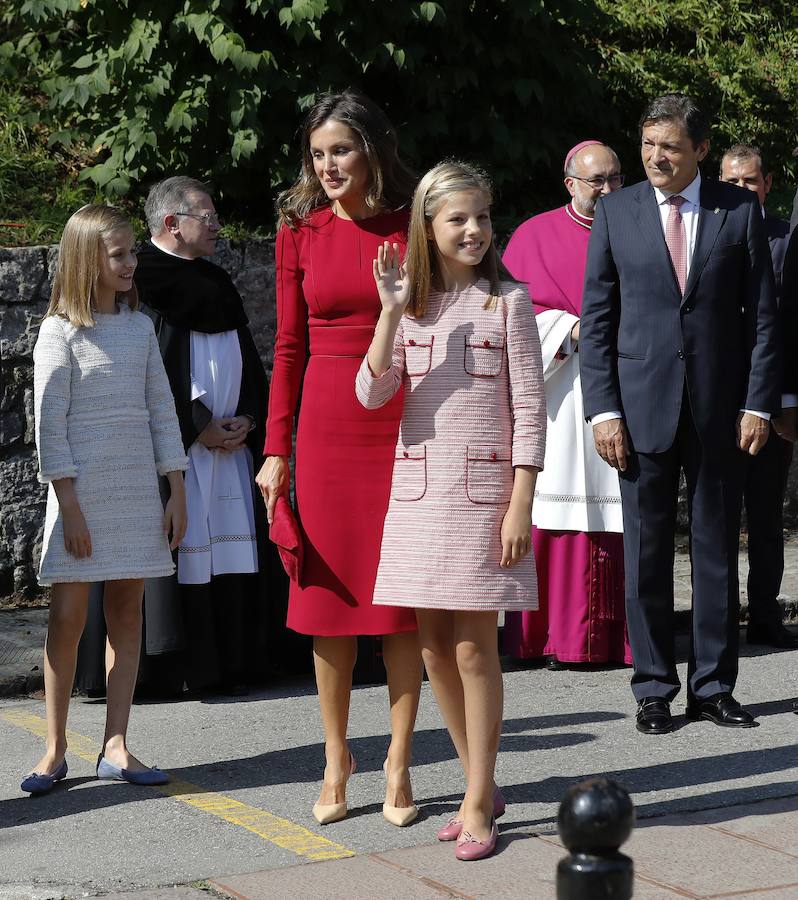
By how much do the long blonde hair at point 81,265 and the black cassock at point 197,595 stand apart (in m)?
1.25

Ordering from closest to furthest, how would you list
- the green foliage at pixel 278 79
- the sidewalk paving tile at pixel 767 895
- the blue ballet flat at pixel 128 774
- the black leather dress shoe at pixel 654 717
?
1. the sidewalk paving tile at pixel 767 895
2. the blue ballet flat at pixel 128 774
3. the black leather dress shoe at pixel 654 717
4. the green foliage at pixel 278 79

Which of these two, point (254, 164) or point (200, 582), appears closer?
point (200, 582)

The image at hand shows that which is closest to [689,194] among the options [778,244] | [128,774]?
[778,244]

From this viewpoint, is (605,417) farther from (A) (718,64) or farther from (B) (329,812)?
(A) (718,64)

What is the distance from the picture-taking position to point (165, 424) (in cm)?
507

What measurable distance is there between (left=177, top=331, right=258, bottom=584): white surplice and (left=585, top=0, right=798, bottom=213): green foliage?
14.4ft

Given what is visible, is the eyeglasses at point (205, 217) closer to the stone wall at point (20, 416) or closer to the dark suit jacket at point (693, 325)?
the dark suit jacket at point (693, 325)

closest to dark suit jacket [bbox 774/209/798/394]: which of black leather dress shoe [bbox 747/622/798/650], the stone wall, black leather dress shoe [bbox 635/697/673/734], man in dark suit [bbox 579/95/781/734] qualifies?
man in dark suit [bbox 579/95/781/734]

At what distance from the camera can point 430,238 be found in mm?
4312

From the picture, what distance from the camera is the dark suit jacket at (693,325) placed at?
5457 mm

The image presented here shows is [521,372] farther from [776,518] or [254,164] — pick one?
[254,164]

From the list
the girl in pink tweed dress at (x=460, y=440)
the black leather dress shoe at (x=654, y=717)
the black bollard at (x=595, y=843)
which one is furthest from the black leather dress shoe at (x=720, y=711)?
the black bollard at (x=595, y=843)

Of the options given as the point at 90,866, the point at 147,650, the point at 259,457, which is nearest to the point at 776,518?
the point at 259,457

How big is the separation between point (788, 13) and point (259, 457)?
Result: 6579 millimetres
